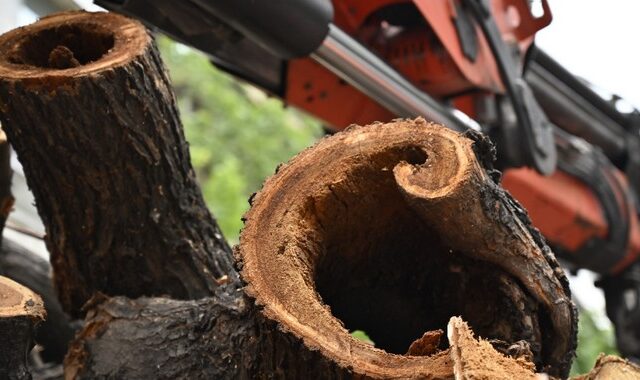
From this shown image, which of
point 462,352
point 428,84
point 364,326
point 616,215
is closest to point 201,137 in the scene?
point 616,215

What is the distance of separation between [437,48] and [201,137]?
347cm

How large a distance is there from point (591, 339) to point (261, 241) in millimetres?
3531

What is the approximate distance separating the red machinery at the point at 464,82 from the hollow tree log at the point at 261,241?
35cm

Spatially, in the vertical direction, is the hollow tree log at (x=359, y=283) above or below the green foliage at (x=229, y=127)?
above

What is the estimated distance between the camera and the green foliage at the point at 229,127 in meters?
5.55

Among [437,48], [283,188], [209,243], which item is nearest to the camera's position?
[283,188]

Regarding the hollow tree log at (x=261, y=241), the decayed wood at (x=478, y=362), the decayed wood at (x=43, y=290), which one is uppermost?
the decayed wood at (x=478, y=362)

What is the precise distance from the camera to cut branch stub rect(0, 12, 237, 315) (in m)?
1.37

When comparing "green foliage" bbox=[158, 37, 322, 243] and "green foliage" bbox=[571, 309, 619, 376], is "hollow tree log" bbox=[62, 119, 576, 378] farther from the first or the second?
"green foliage" bbox=[158, 37, 322, 243]

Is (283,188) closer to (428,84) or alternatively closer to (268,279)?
(268,279)

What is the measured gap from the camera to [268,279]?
112 cm

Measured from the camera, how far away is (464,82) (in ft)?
7.78

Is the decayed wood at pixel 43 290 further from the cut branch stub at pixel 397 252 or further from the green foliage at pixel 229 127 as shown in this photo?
the green foliage at pixel 229 127

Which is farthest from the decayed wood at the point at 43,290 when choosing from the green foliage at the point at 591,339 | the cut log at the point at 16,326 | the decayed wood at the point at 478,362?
the green foliage at the point at 591,339
